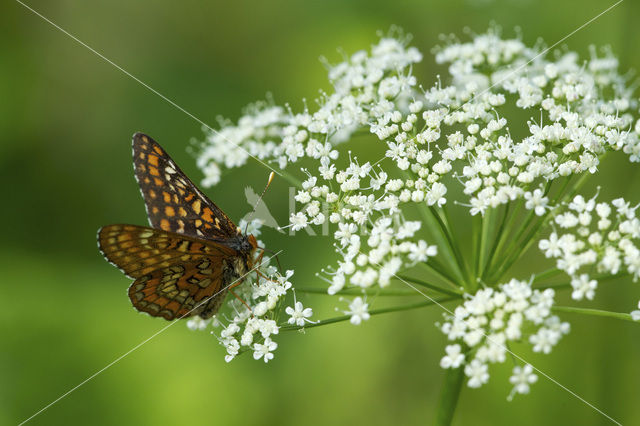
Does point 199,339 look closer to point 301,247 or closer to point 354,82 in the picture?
point 301,247

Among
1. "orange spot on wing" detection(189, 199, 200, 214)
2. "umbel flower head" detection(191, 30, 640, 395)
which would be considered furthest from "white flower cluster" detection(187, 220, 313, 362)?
"orange spot on wing" detection(189, 199, 200, 214)

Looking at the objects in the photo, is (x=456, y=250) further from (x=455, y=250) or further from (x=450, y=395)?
(x=450, y=395)

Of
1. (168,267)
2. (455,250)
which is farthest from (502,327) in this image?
(168,267)

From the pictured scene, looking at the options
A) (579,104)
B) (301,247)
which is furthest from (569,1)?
(301,247)

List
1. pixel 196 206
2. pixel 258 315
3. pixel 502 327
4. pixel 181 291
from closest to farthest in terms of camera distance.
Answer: pixel 502 327
pixel 258 315
pixel 181 291
pixel 196 206

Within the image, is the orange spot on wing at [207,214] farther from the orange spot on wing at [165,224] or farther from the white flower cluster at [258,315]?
the white flower cluster at [258,315]

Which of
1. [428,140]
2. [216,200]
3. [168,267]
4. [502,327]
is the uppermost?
[428,140]

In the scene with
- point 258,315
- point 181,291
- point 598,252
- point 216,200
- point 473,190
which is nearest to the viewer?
point 598,252
